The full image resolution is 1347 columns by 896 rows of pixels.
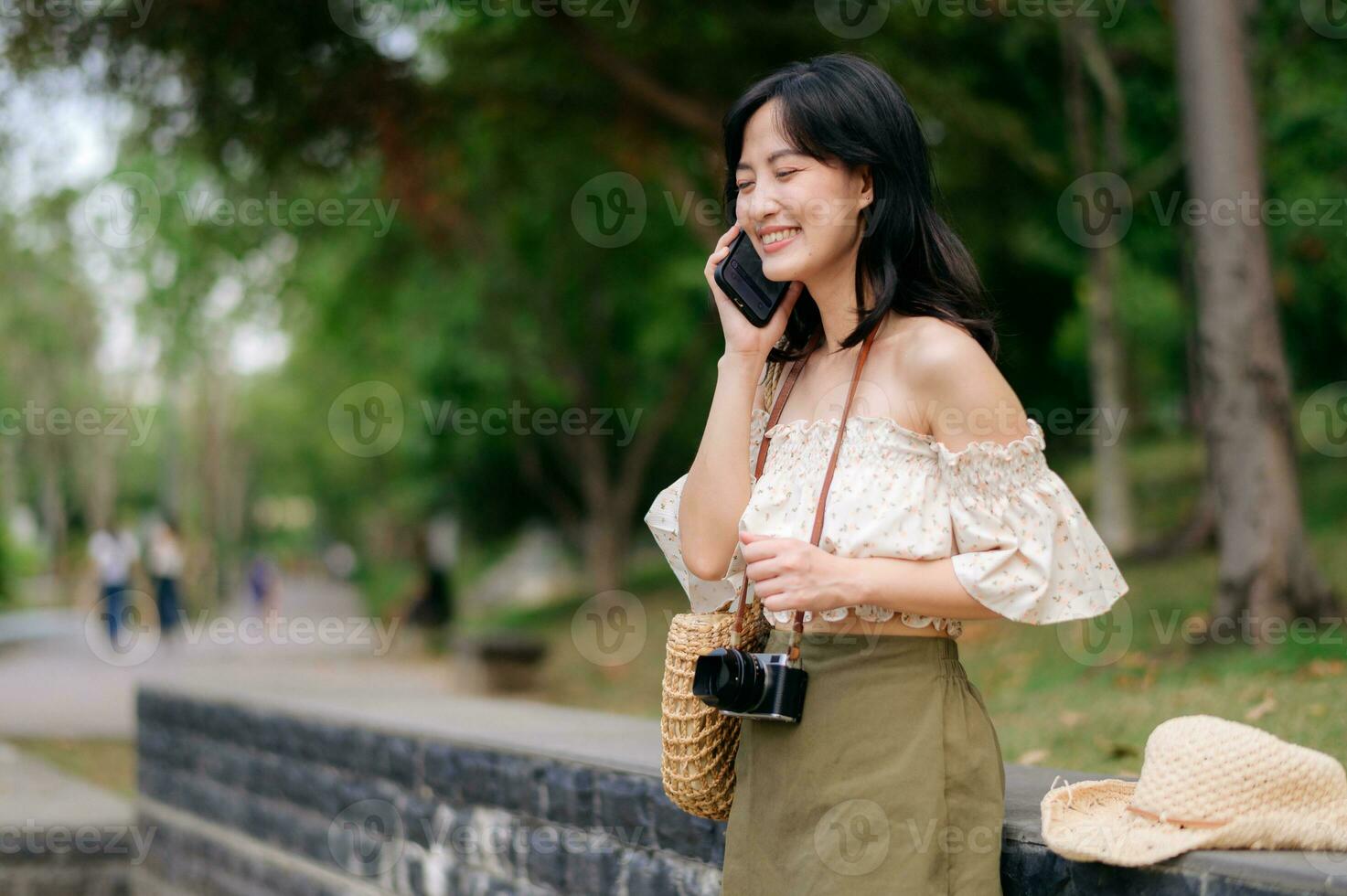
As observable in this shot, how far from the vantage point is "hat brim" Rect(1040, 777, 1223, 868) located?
7.82 ft

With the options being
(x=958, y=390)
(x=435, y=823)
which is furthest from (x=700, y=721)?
(x=435, y=823)

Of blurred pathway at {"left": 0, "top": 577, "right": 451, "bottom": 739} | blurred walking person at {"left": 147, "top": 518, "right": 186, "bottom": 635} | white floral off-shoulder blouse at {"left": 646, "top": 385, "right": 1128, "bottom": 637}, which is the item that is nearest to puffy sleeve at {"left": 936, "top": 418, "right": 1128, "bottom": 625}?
white floral off-shoulder blouse at {"left": 646, "top": 385, "right": 1128, "bottom": 637}

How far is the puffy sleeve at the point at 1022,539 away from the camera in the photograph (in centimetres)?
229

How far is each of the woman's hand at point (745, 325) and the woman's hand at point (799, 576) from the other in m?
0.40

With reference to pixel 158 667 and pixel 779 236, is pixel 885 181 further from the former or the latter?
pixel 158 667

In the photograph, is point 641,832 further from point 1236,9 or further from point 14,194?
point 14,194

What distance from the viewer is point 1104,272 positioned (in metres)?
12.4

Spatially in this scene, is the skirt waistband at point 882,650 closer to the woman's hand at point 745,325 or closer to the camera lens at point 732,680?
the camera lens at point 732,680

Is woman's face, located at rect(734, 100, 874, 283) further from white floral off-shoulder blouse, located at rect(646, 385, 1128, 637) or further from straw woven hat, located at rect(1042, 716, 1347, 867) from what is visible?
straw woven hat, located at rect(1042, 716, 1347, 867)

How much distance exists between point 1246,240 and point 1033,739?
10.4ft

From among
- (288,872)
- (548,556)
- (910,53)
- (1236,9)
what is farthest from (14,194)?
(548,556)

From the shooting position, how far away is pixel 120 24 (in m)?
9.51

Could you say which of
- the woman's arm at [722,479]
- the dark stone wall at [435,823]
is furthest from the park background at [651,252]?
the dark stone wall at [435,823]

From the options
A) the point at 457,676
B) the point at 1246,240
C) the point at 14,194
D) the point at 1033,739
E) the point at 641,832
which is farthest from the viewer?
the point at 14,194
